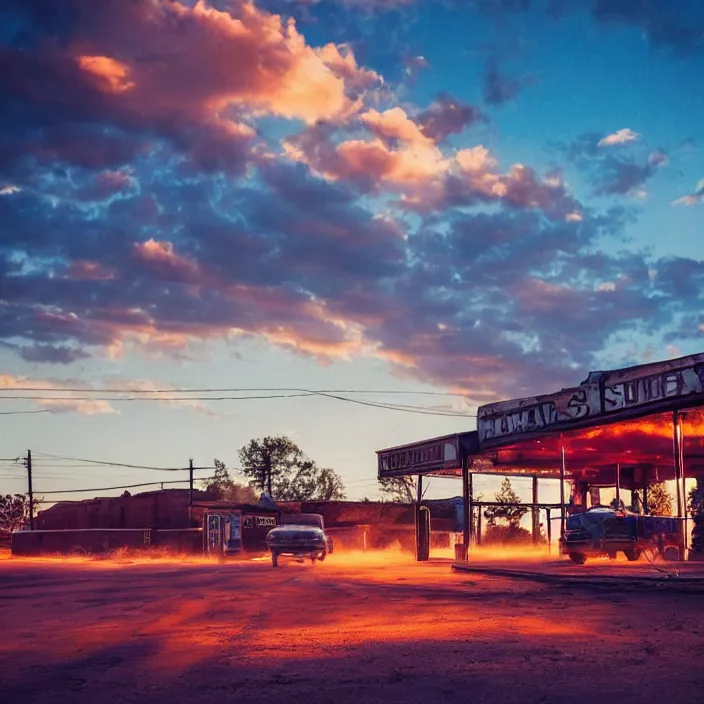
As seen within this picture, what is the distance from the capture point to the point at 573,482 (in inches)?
1738

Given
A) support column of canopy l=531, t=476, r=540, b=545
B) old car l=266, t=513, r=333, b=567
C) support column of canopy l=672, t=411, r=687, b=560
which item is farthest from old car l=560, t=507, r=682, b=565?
support column of canopy l=531, t=476, r=540, b=545

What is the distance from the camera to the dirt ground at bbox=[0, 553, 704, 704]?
297 inches

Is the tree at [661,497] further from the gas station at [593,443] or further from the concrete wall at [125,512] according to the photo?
the concrete wall at [125,512]

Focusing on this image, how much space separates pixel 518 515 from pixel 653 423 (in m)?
52.7

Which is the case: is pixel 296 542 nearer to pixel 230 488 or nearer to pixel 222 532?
pixel 222 532

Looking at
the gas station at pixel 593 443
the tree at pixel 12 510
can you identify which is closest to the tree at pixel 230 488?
the tree at pixel 12 510

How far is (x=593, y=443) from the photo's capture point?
1206 inches

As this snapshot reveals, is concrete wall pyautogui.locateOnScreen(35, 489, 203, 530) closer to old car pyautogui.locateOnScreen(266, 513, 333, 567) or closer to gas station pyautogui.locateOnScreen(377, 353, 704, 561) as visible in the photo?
gas station pyautogui.locateOnScreen(377, 353, 704, 561)

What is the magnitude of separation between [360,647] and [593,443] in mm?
22328

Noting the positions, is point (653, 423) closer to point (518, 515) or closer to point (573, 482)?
point (573, 482)

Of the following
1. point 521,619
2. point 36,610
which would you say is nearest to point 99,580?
point 36,610

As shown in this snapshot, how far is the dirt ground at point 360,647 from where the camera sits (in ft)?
24.8

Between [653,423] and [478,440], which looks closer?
[653,423]

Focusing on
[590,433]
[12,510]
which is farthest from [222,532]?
[12,510]
